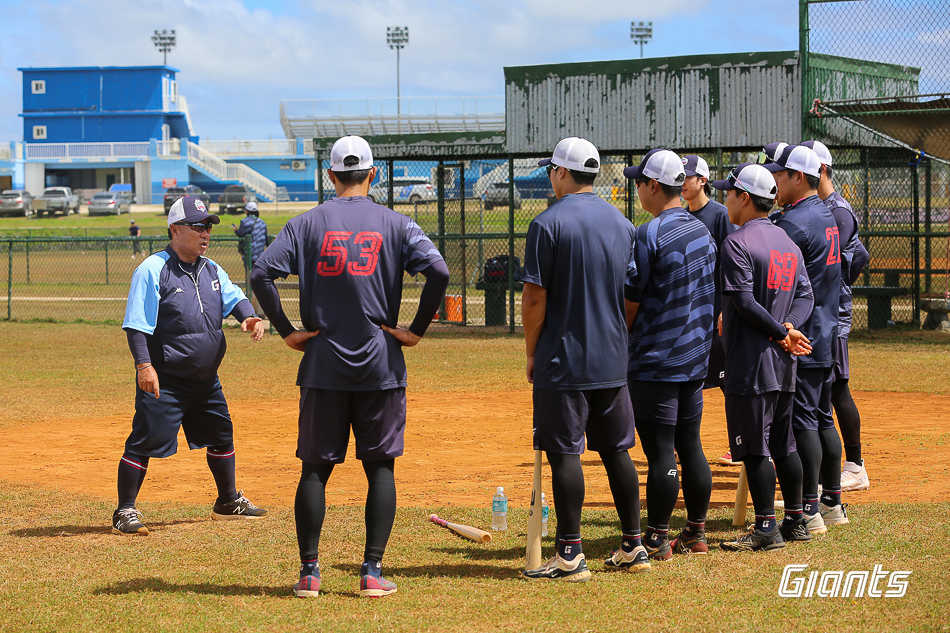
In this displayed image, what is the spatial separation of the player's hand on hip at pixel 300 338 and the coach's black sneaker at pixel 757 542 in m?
2.61

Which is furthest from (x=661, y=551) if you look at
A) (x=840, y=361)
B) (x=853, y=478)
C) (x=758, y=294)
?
(x=853, y=478)

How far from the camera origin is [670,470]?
4.99 m

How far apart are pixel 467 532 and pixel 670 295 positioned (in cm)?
190

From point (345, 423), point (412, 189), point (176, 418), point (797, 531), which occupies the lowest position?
point (797, 531)

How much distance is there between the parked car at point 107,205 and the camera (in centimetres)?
5056

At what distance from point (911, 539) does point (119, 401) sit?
8.61 metres

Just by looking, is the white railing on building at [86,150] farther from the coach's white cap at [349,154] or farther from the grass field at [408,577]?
the coach's white cap at [349,154]

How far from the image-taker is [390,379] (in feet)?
15.0

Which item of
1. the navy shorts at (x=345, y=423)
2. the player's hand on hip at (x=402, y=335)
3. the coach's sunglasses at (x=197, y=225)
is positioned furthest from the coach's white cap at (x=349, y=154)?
the coach's sunglasses at (x=197, y=225)

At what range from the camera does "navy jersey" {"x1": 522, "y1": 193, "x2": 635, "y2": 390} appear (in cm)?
464

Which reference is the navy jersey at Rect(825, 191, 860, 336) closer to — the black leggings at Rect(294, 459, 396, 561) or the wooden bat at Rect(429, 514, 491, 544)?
the wooden bat at Rect(429, 514, 491, 544)

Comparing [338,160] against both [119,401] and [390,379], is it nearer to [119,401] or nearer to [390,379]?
[390,379]

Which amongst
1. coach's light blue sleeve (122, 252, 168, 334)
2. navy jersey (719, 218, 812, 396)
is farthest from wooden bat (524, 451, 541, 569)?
coach's light blue sleeve (122, 252, 168, 334)

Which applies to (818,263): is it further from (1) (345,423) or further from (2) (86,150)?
(2) (86,150)
